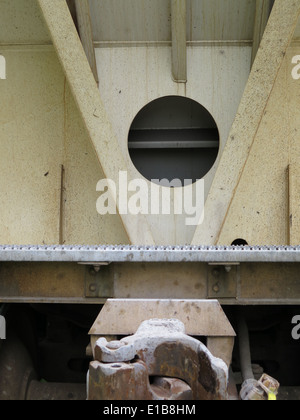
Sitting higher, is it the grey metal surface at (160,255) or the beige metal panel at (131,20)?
the beige metal panel at (131,20)

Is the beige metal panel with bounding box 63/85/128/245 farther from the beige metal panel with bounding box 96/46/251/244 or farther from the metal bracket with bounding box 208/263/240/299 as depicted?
the metal bracket with bounding box 208/263/240/299

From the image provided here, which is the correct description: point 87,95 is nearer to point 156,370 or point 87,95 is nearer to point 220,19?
point 220,19

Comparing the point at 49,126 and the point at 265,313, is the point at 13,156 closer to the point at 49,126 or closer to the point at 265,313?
the point at 49,126

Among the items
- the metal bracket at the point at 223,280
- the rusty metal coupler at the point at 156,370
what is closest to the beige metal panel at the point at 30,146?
the metal bracket at the point at 223,280

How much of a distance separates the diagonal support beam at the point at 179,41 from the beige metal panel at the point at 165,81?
0.20 feet

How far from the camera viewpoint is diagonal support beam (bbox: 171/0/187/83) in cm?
325

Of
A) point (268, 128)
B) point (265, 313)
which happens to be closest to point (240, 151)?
point (268, 128)

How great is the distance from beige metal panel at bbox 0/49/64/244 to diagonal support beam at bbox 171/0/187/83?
2.65ft

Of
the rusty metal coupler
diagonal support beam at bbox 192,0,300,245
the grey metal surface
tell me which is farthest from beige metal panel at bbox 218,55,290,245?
the rusty metal coupler

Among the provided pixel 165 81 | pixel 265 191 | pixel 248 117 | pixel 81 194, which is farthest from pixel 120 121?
pixel 265 191

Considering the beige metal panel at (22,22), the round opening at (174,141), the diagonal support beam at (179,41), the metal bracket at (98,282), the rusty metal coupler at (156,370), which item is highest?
the beige metal panel at (22,22)

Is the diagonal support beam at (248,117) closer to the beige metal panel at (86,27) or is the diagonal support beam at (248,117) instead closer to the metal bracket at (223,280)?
the metal bracket at (223,280)

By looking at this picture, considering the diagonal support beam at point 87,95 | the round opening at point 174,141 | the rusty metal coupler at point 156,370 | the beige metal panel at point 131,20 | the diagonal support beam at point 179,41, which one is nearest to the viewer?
the rusty metal coupler at point 156,370

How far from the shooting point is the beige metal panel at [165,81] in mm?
3463
